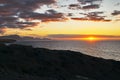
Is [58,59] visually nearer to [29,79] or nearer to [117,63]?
[117,63]

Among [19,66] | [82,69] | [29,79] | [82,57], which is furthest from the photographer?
[82,57]

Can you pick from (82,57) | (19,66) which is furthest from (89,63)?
(19,66)

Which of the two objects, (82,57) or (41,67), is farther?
(82,57)

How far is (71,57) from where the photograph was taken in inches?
1638

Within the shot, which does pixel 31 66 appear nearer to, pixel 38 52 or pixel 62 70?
pixel 62 70

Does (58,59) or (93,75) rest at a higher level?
(58,59)

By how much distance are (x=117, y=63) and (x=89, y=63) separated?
750 cm

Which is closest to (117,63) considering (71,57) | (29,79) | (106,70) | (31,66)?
(106,70)

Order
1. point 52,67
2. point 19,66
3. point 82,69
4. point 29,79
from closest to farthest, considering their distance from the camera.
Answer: point 29,79 < point 19,66 < point 52,67 < point 82,69

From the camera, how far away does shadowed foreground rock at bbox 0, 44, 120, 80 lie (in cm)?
3197

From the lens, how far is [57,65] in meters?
36.4

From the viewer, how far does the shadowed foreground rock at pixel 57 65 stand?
105 ft

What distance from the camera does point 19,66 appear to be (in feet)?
107

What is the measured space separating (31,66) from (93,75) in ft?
32.4
